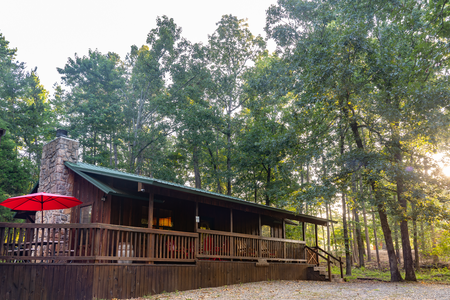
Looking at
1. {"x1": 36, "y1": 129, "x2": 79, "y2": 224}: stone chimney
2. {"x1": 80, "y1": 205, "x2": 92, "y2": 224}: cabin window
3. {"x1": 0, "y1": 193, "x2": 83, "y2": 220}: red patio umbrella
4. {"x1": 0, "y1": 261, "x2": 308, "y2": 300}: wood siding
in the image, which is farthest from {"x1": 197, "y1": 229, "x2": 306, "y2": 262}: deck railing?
{"x1": 36, "y1": 129, "x2": 79, "y2": 224}: stone chimney

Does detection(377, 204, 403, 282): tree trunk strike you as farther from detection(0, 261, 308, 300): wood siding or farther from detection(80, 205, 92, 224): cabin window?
detection(80, 205, 92, 224): cabin window

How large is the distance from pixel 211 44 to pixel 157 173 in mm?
11306

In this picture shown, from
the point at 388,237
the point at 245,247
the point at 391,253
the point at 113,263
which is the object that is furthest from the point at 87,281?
the point at 391,253

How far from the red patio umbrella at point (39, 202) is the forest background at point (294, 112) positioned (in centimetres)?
857

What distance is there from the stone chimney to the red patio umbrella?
166 cm

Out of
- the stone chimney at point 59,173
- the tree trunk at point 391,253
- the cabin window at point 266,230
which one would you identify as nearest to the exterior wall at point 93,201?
the stone chimney at point 59,173

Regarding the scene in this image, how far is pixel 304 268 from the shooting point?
14930 millimetres

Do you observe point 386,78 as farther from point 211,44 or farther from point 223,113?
point 211,44

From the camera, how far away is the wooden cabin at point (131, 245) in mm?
7055

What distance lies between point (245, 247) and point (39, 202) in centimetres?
736

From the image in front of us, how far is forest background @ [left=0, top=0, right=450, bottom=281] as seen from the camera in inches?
464

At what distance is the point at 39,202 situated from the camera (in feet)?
28.4

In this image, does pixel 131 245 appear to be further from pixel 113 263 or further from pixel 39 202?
pixel 39 202

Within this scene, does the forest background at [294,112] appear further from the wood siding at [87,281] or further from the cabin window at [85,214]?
the cabin window at [85,214]
